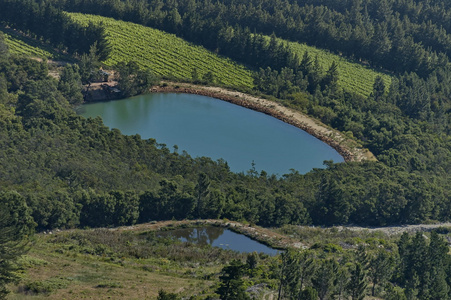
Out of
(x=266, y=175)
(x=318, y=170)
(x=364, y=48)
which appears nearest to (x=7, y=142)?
(x=266, y=175)

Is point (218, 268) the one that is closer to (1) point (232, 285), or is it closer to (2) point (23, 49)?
(1) point (232, 285)

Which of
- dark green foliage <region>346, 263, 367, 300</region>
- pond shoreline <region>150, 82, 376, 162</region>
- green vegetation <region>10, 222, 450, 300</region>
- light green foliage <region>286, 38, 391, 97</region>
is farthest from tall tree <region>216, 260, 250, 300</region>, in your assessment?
light green foliage <region>286, 38, 391, 97</region>

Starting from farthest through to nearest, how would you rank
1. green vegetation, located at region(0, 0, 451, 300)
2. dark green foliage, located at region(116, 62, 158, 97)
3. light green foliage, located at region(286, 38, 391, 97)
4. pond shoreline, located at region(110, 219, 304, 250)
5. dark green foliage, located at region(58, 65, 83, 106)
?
light green foliage, located at region(286, 38, 391, 97)
dark green foliage, located at region(116, 62, 158, 97)
dark green foliage, located at region(58, 65, 83, 106)
pond shoreline, located at region(110, 219, 304, 250)
green vegetation, located at region(0, 0, 451, 300)

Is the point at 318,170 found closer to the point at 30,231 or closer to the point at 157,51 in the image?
the point at 30,231

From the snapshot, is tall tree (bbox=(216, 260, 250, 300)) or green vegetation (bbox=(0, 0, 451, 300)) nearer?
tall tree (bbox=(216, 260, 250, 300))

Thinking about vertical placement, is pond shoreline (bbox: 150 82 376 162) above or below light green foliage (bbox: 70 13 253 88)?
below

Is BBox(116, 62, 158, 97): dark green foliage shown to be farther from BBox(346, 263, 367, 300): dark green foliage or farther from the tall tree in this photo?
the tall tree

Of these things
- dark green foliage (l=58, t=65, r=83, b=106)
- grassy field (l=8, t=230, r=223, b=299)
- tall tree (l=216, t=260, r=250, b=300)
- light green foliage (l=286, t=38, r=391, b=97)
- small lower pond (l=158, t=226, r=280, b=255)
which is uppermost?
light green foliage (l=286, t=38, r=391, b=97)

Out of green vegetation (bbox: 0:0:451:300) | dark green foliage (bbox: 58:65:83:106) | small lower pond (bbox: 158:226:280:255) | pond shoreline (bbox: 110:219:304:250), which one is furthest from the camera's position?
dark green foliage (bbox: 58:65:83:106)
